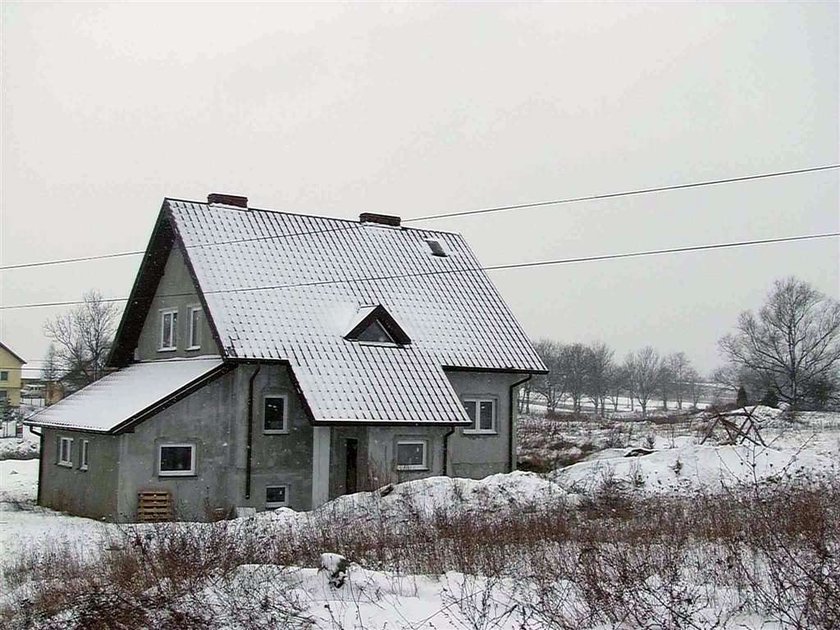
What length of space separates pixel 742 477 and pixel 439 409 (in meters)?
7.80

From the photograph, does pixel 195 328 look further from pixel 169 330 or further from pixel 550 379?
pixel 550 379

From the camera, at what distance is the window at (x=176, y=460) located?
2458 centimetres

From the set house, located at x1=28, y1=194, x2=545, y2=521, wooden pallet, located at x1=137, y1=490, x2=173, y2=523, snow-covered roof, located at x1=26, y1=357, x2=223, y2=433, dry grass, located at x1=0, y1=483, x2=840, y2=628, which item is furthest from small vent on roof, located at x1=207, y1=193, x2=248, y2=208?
dry grass, located at x1=0, y1=483, x2=840, y2=628

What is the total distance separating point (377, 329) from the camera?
28062 millimetres

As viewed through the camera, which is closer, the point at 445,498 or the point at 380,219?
the point at 445,498

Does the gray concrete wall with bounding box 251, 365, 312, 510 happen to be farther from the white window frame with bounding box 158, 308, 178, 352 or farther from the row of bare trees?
the row of bare trees

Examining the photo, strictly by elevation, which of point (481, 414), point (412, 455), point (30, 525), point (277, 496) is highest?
point (481, 414)

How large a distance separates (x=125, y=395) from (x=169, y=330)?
2.71m

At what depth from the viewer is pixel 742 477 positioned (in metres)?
22.5

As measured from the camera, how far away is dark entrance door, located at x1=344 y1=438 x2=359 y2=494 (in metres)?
26.0

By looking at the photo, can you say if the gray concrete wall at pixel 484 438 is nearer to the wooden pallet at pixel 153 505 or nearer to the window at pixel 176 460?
the window at pixel 176 460

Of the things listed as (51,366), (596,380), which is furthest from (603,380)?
(51,366)

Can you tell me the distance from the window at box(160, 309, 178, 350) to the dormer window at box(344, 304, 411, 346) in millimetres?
4897

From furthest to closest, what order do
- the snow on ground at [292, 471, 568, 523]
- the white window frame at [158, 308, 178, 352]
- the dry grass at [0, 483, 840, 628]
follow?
the white window frame at [158, 308, 178, 352] → the snow on ground at [292, 471, 568, 523] → the dry grass at [0, 483, 840, 628]
